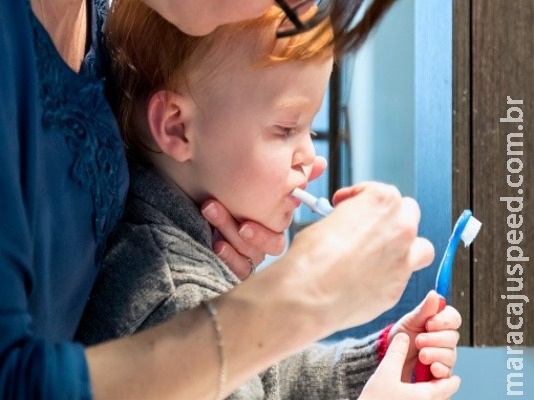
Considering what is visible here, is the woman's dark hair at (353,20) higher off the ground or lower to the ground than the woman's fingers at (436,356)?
higher

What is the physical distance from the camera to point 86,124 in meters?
0.97

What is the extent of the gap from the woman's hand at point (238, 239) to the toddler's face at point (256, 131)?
0.06ft

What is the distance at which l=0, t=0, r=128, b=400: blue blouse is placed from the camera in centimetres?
72

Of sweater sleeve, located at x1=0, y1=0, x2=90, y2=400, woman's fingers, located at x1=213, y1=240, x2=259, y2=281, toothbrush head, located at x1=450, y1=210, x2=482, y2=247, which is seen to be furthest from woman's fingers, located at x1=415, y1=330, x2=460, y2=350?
sweater sleeve, located at x1=0, y1=0, x2=90, y2=400

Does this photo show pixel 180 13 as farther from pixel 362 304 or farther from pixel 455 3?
pixel 455 3

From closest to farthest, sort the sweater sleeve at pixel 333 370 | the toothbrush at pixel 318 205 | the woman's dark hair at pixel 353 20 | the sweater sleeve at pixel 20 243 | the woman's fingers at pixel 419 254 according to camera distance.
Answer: the sweater sleeve at pixel 20 243 → the woman's fingers at pixel 419 254 → the woman's dark hair at pixel 353 20 → the toothbrush at pixel 318 205 → the sweater sleeve at pixel 333 370

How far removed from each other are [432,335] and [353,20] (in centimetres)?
39

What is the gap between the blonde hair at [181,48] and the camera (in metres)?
1.06

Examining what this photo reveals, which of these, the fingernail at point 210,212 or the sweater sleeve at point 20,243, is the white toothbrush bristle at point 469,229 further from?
the sweater sleeve at point 20,243

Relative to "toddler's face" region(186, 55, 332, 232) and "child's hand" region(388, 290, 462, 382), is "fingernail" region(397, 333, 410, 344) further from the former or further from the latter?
"toddler's face" region(186, 55, 332, 232)

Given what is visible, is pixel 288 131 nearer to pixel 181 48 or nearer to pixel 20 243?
pixel 181 48

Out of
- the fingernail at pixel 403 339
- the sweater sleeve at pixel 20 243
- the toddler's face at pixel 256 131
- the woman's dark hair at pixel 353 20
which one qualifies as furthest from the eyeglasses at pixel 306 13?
the fingernail at pixel 403 339

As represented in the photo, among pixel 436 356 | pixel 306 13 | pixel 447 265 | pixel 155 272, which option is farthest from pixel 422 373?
pixel 306 13

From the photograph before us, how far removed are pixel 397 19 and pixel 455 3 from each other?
0.25m
